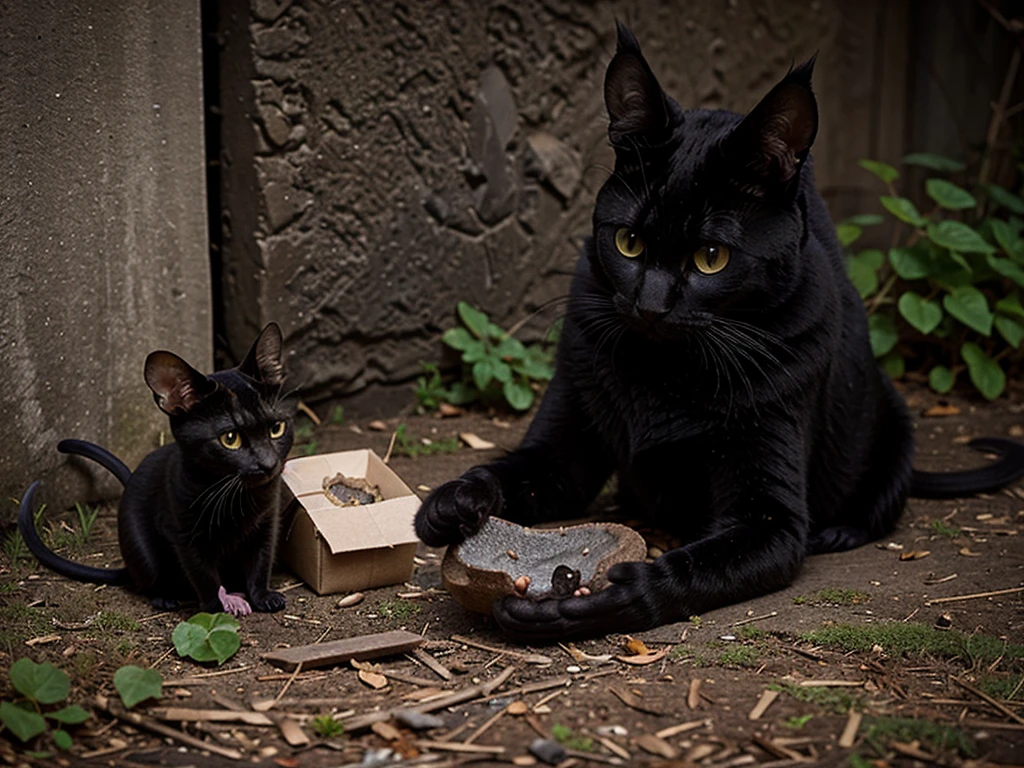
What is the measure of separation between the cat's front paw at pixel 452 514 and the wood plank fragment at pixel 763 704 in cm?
86

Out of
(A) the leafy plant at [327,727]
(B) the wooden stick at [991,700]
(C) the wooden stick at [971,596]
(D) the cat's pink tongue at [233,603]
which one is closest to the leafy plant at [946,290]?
(C) the wooden stick at [971,596]

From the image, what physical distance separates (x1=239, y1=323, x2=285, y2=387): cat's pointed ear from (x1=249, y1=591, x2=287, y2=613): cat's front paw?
0.57 meters

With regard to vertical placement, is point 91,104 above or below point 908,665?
above

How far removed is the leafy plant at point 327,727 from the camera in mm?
2410

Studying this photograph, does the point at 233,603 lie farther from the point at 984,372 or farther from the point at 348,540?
the point at 984,372

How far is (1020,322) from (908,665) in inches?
121

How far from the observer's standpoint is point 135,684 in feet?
8.18

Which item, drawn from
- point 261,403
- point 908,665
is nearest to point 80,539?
point 261,403

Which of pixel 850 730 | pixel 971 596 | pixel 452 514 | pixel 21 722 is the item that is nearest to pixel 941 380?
pixel 971 596

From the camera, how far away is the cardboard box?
10.6 feet

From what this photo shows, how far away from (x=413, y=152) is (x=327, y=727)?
262cm

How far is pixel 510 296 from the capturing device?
5.02 m

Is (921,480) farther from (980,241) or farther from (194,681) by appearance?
(194,681)

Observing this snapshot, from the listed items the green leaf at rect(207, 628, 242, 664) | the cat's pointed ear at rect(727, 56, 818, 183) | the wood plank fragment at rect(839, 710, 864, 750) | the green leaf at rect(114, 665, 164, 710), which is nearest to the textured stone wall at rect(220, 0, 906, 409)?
the green leaf at rect(207, 628, 242, 664)
